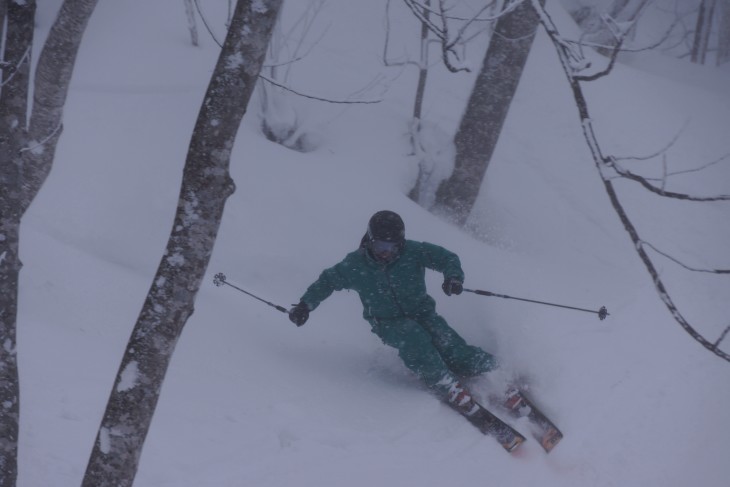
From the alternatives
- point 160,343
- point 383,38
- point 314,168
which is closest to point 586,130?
point 160,343

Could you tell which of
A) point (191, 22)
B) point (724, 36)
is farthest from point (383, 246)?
point (724, 36)

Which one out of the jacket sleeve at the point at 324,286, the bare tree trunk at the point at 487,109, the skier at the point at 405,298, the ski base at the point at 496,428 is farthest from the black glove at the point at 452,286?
the bare tree trunk at the point at 487,109

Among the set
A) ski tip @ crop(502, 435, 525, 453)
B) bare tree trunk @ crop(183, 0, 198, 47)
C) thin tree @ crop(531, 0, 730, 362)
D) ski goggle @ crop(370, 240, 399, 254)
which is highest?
thin tree @ crop(531, 0, 730, 362)

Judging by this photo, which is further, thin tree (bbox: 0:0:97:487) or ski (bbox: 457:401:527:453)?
ski (bbox: 457:401:527:453)

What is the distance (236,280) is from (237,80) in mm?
3399

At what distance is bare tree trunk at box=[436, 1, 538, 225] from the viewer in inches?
270

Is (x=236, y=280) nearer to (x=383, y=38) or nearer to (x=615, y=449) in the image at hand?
(x=615, y=449)

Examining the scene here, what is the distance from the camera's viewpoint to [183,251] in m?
2.57

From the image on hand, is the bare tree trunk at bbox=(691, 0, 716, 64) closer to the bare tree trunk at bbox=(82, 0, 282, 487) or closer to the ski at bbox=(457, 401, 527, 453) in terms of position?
the ski at bbox=(457, 401, 527, 453)

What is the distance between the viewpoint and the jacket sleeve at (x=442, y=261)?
4930mm

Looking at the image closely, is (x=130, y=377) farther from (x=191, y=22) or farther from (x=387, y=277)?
(x=191, y=22)

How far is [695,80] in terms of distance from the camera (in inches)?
488

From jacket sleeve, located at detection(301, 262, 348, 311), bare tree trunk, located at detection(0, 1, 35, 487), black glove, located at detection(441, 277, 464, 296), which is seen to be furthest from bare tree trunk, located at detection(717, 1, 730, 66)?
bare tree trunk, located at detection(0, 1, 35, 487)

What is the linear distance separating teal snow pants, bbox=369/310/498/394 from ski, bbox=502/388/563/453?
301 millimetres
